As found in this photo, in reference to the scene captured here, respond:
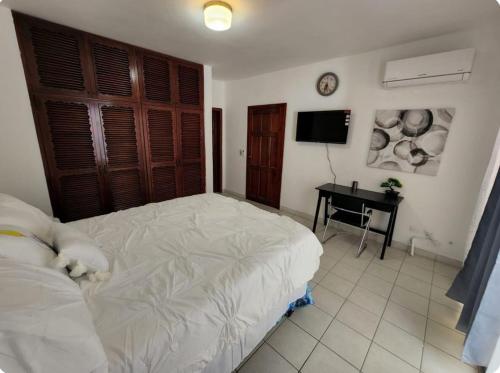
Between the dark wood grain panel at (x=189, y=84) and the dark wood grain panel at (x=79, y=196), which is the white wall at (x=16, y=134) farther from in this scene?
the dark wood grain panel at (x=189, y=84)

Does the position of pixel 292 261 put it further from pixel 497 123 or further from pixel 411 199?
pixel 497 123

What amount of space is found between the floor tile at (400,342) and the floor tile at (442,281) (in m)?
0.91

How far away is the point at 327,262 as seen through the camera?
8.10 feet

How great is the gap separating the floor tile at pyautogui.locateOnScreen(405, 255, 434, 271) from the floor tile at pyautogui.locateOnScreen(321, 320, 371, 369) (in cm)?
143

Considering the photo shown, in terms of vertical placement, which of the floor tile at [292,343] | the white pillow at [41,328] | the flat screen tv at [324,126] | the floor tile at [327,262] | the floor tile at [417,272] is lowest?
the floor tile at [292,343]

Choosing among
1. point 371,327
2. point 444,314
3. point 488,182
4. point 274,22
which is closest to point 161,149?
point 274,22

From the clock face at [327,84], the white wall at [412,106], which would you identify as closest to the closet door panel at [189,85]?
the white wall at [412,106]

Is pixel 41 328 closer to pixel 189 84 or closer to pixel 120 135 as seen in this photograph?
pixel 120 135

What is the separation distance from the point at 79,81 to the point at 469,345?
13.2 feet

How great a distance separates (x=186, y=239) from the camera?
159cm

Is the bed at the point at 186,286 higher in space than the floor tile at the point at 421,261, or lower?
higher

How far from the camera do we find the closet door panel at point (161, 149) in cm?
296

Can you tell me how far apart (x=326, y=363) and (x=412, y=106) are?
2736 mm

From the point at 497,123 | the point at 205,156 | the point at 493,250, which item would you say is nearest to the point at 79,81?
the point at 205,156
